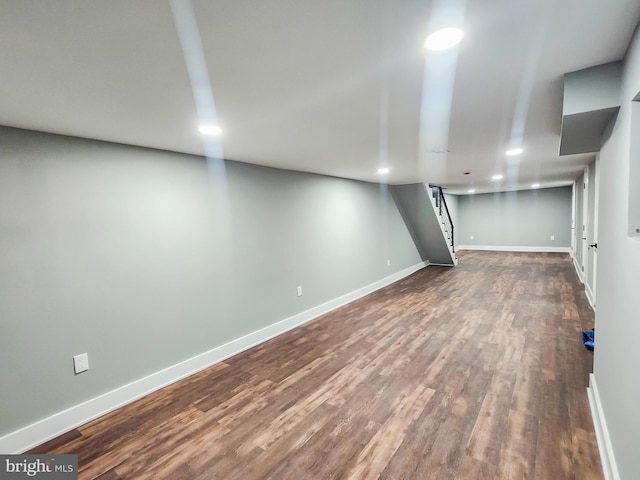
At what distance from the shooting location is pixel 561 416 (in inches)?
81.5

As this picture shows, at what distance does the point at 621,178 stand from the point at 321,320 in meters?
3.46

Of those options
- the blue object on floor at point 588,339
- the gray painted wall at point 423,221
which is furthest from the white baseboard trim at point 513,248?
the blue object on floor at point 588,339

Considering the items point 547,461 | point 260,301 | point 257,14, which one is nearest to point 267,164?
point 260,301

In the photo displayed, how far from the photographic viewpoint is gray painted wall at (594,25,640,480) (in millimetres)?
1181

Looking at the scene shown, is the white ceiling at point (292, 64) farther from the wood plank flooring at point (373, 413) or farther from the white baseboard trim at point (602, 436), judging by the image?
the wood plank flooring at point (373, 413)

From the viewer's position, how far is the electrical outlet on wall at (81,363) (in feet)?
7.14

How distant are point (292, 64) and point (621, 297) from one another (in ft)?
6.14

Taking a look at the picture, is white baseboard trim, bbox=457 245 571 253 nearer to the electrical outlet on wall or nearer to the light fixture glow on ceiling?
the light fixture glow on ceiling

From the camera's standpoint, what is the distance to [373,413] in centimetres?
219

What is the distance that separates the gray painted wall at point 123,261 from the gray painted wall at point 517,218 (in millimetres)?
8922

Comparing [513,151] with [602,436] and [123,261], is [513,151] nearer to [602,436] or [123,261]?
[602,436]

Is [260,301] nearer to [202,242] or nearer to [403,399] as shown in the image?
[202,242]

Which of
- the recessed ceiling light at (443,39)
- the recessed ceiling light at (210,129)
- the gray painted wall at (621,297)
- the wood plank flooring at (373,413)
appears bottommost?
the wood plank flooring at (373,413)

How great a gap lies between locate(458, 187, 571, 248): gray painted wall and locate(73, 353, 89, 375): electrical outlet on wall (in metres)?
11.4
